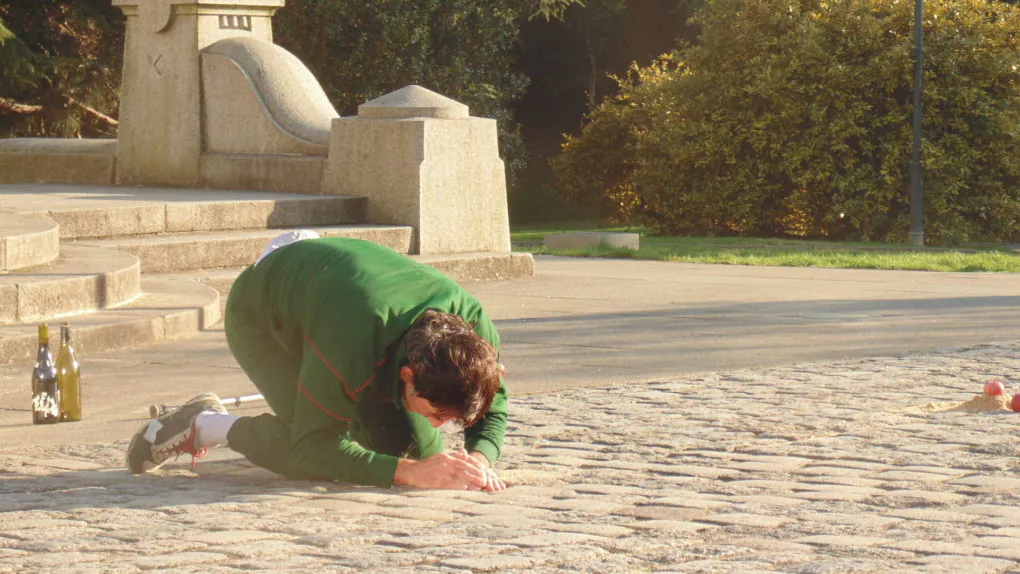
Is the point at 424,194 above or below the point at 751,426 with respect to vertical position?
above

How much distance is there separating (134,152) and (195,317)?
5.69 metres

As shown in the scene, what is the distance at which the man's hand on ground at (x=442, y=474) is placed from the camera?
478cm

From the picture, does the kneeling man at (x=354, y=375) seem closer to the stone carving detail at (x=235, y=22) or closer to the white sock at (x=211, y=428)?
the white sock at (x=211, y=428)

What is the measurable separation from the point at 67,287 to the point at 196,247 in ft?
8.43

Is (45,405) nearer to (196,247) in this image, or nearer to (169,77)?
(196,247)

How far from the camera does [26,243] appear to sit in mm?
8859

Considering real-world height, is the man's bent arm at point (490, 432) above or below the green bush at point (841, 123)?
below

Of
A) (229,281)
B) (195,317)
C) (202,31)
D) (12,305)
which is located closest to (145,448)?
(12,305)

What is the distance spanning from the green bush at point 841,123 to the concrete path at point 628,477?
13566mm

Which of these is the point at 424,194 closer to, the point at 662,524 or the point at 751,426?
the point at 751,426

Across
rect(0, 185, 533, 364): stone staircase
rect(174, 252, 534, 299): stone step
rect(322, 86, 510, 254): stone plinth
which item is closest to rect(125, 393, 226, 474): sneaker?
rect(0, 185, 533, 364): stone staircase

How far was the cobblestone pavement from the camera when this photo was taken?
4.01m

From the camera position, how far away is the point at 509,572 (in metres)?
3.84

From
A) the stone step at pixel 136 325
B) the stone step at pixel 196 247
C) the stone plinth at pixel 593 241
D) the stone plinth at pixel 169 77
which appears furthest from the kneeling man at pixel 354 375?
the stone plinth at pixel 593 241
